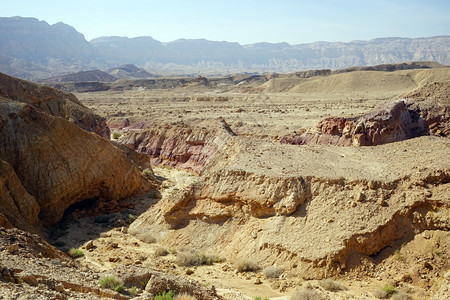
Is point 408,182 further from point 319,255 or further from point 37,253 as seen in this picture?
point 37,253

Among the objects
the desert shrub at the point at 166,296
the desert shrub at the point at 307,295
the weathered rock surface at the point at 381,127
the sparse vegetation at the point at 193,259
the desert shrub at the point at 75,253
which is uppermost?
the weathered rock surface at the point at 381,127

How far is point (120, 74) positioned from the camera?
640 feet

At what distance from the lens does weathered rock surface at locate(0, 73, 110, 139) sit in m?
29.6

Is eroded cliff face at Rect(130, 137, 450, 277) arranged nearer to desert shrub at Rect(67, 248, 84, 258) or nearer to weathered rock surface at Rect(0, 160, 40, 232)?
desert shrub at Rect(67, 248, 84, 258)

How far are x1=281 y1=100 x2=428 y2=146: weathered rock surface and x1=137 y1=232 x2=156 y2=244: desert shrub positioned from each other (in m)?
15.4

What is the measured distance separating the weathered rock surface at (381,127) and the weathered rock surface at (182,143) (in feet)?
25.4

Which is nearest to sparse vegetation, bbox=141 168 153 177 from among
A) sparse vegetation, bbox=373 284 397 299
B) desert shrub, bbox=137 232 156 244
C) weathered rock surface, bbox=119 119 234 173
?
weathered rock surface, bbox=119 119 234 173

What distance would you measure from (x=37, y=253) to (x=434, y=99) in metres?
24.6

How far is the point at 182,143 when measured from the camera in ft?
106

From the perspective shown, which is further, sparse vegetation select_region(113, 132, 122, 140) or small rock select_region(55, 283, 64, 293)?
sparse vegetation select_region(113, 132, 122, 140)

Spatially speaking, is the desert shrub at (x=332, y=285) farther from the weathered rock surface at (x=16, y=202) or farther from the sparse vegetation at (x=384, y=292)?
the weathered rock surface at (x=16, y=202)

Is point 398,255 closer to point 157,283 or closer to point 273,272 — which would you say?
point 273,272

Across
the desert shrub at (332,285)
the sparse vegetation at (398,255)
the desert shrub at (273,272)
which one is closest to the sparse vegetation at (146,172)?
the desert shrub at (273,272)

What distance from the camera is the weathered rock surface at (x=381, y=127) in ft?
81.3
